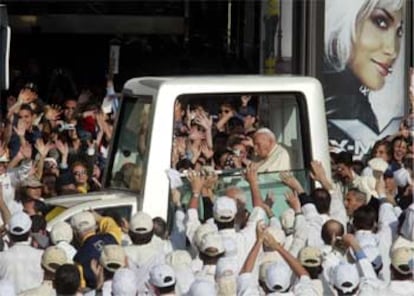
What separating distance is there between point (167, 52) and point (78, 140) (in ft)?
→ 22.2

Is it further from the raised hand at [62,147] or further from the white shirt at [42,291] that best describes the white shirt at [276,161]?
the raised hand at [62,147]

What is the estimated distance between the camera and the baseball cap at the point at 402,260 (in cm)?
553

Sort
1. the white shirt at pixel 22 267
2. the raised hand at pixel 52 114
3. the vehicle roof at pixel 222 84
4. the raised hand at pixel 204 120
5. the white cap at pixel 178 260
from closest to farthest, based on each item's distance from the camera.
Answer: the white cap at pixel 178 260 → the white shirt at pixel 22 267 → the vehicle roof at pixel 222 84 → the raised hand at pixel 204 120 → the raised hand at pixel 52 114

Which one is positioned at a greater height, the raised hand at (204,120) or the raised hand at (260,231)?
the raised hand at (204,120)

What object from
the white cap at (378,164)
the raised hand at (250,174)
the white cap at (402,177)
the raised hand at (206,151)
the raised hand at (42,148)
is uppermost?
the raised hand at (206,151)

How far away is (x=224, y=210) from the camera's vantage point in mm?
6129

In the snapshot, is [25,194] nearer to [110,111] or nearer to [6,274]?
[6,274]

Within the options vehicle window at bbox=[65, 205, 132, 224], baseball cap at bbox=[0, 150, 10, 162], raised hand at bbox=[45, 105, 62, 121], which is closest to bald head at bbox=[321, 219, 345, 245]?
vehicle window at bbox=[65, 205, 132, 224]

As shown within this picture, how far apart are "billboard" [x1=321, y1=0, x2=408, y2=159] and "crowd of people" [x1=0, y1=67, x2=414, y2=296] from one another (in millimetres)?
3488

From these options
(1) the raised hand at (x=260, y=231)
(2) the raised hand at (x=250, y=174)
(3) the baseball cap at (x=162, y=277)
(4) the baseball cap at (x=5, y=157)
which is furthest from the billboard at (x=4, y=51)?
(3) the baseball cap at (x=162, y=277)

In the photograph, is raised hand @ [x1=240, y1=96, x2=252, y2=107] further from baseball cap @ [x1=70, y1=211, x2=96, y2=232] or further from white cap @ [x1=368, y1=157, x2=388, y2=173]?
white cap @ [x1=368, y1=157, x2=388, y2=173]

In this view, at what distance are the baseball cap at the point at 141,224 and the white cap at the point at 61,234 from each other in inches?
15.5

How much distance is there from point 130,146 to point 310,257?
151cm

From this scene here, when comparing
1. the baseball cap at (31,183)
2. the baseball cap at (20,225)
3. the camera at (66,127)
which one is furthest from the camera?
the camera at (66,127)
